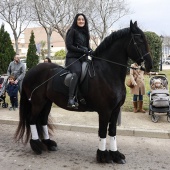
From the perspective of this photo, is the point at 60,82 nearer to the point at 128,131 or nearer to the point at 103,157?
the point at 103,157

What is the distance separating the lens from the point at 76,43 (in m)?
4.60

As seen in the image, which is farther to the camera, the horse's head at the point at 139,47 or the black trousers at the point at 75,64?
the black trousers at the point at 75,64

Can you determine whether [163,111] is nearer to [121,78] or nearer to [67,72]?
[121,78]

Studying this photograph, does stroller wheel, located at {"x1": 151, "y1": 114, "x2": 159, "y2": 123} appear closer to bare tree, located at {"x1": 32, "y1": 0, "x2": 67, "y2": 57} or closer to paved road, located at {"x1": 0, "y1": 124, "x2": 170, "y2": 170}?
paved road, located at {"x1": 0, "y1": 124, "x2": 170, "y2": 170}

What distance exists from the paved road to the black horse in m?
0.22

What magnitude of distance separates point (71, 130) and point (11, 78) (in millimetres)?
3170

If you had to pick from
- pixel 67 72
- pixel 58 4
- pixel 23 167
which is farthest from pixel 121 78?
pixel 58 4

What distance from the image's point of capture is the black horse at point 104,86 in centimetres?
422

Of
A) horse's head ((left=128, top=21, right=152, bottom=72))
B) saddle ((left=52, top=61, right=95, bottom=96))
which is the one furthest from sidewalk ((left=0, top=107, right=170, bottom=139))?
horse's head ((left=128, top=21, right=152, bottom=72))

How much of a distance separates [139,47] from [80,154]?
2.37 m

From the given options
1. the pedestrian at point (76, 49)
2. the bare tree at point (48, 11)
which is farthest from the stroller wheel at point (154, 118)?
the bare tree at point (48, 11)

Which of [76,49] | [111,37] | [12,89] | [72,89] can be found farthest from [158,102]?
[12,89]

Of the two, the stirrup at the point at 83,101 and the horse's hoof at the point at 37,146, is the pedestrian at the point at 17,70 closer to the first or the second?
the horse's hoof at the point at 37,146

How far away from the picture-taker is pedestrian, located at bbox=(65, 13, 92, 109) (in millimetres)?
4473
